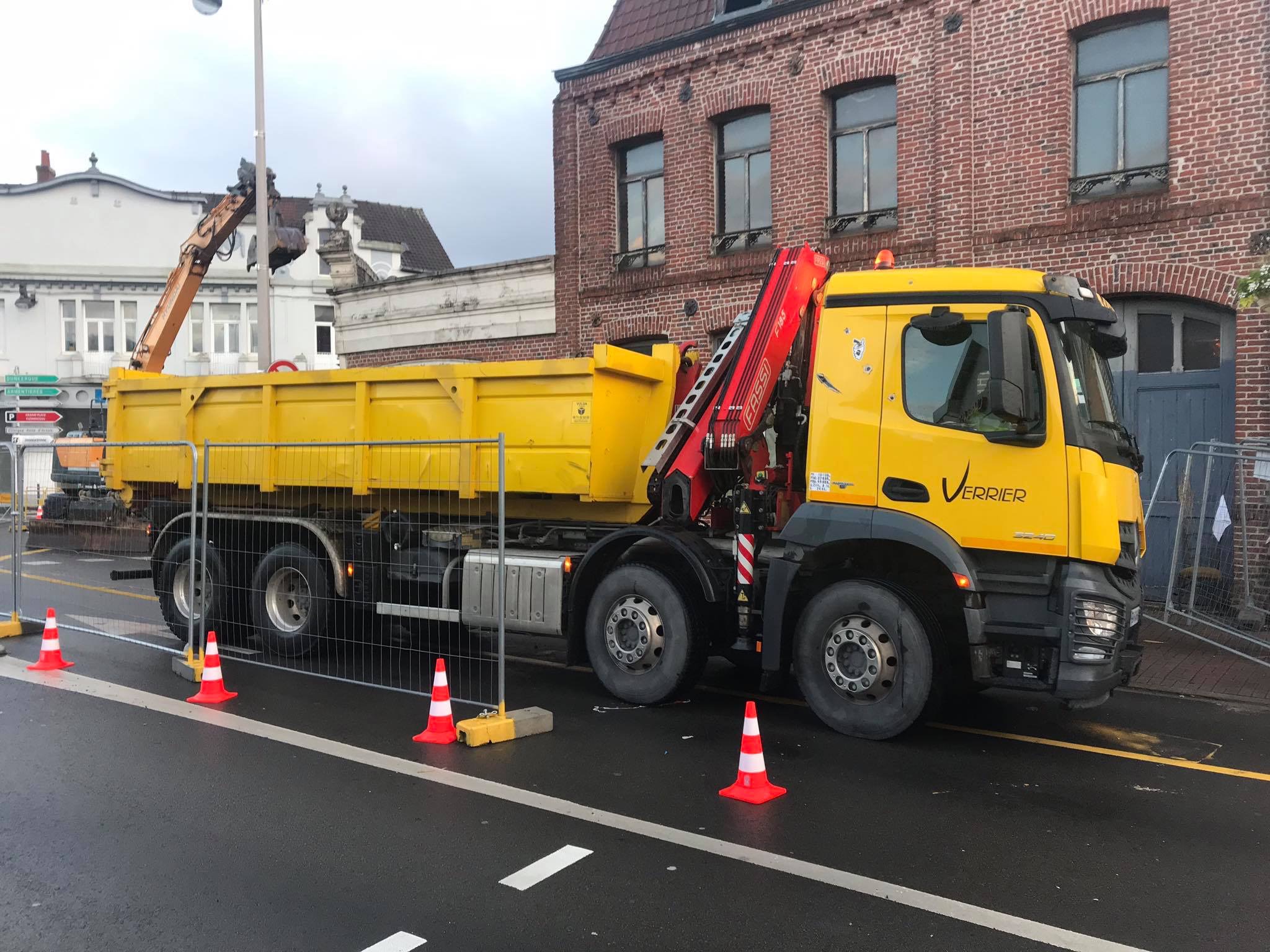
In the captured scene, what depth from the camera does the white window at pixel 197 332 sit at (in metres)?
43.3

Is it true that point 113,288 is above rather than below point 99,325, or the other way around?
above

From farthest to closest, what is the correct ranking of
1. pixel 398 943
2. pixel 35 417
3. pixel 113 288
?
pixel 113 288 → pixel 35 417 → pixel 398 943

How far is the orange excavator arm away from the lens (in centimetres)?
1434

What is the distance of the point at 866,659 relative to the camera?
6.49m

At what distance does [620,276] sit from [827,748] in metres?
10.9

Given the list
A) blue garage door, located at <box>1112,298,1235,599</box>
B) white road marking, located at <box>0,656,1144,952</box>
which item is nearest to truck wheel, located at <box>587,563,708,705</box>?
white road marking, located at <box>0,656,1144,952</box>

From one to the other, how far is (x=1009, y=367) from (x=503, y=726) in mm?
3785

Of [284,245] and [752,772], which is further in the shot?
[284,245]

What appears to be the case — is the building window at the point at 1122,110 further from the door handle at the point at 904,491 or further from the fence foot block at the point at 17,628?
the fence foot block at the point at 17,628

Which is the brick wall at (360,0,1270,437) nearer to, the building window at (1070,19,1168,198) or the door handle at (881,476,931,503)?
the building window at (1070,19,1168,198)

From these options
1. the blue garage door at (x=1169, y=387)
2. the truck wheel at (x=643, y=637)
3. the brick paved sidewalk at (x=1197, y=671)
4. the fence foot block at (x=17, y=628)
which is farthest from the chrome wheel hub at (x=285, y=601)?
the blue garage door at (x=1169, y=387)

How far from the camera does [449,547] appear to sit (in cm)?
843

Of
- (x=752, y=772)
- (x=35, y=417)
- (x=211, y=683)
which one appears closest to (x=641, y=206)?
(x=211, y=683)

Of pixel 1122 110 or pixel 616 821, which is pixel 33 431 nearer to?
pixel 1122 110
